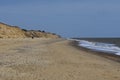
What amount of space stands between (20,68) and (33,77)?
3.11m

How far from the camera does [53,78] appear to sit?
14.0 meters

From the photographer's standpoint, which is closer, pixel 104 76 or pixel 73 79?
pixel 73 79

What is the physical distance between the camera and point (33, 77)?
14117mm

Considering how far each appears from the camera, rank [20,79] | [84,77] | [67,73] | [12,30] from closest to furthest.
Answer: [20,79] → [84,77] → [67,73] → [12,30]

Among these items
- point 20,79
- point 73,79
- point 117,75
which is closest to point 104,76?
point 117,75

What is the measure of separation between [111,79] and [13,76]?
14.4 ft

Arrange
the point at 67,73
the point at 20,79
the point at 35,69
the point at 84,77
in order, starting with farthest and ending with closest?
1. the point at 35,69
2. the point at 67,73
3. the point at 84,77
4. the point at 20,79

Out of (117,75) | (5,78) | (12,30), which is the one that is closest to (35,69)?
(5,78)

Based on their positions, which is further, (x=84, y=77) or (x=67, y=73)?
(x=67, y=73)

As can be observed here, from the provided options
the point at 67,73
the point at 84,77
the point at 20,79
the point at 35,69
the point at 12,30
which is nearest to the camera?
the point at 20,79

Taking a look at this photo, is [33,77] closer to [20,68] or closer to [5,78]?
[5,78]

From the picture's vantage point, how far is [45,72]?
1583 cm

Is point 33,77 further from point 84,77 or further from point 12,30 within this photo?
point 12,30

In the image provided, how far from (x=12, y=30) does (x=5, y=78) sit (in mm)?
90545
